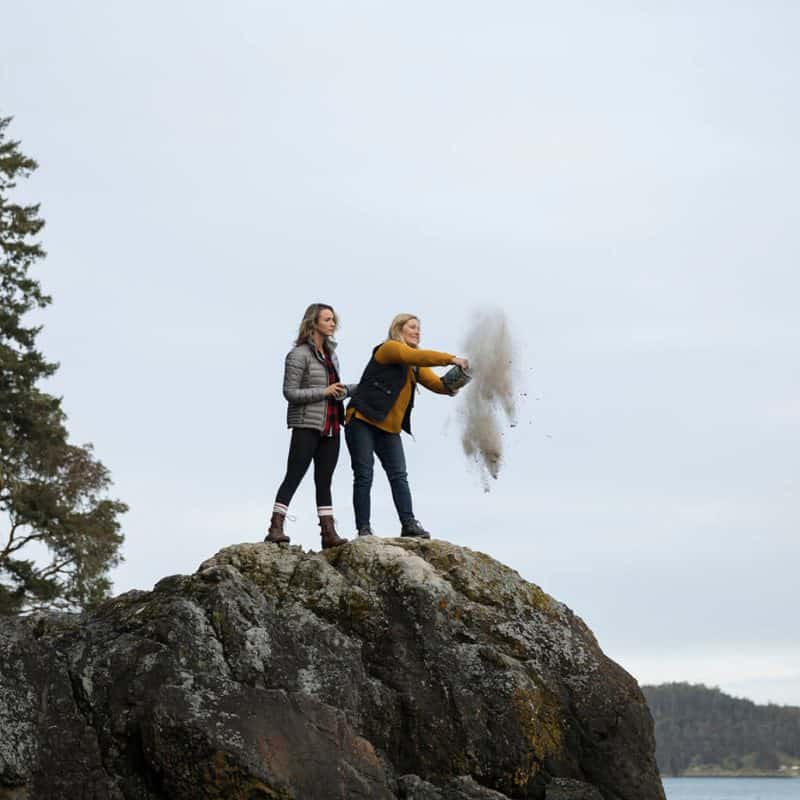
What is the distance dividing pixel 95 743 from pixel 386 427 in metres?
4.90

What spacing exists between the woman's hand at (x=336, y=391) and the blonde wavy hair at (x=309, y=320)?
0.61 metres

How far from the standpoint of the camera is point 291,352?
14781 mm

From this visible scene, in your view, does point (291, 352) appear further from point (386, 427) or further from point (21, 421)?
point (21, 421)

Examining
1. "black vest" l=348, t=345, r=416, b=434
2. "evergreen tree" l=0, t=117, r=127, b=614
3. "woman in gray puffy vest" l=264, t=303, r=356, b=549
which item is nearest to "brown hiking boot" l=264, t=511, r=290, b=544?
"woman in gray puffy vest" l=264, t=303, r=356, b=549

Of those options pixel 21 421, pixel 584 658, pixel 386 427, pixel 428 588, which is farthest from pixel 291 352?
pixel 21 421

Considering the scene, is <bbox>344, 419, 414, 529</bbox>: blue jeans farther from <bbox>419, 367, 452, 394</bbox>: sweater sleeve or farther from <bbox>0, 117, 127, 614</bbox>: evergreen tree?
<bbox>0, 117, 127, 614</bbox>: evergreen tree

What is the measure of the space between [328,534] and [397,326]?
244cm

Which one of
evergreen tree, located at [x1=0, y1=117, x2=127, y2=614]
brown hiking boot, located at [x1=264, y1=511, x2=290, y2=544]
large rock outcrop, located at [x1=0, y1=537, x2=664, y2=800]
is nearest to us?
large rock outcrop, located at [x1=0, y1=537, x2=664, y2=800]

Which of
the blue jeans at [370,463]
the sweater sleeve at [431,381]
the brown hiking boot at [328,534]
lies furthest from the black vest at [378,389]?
the brown hiking boot at [328,534]

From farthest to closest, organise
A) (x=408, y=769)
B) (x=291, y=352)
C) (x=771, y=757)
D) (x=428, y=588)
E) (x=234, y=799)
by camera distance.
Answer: (x=771, y=757), (x=291, y=352), (x=428, y=588), (x=408, y=769), (x=234, y=799)

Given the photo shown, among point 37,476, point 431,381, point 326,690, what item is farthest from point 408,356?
point 37,476

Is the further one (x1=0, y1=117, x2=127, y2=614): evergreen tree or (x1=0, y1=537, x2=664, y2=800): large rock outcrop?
(x1=0, y1=117, x2=127, y2=614): evergreen tree

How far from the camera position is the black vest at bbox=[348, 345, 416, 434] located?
14898 millimetres

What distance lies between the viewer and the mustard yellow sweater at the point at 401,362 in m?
14.7
